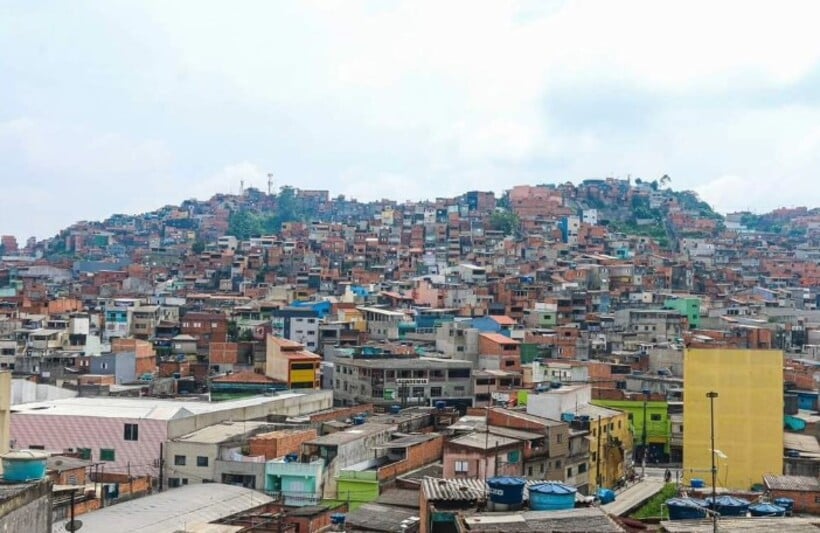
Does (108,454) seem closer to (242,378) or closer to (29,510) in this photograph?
(242,378)

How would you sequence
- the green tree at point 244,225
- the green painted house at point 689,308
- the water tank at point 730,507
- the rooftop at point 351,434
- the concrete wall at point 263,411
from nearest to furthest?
the water tank at point 730,507 < the rooftop at point 351,434 < the concrete wall at point 263,411 < the green painted house at point 689,308 < the green tree at point 244,225

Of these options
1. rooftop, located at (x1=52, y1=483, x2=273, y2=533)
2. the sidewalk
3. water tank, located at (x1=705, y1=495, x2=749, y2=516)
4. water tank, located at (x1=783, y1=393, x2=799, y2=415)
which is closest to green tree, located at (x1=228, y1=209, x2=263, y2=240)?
water tank, located at (x1=783, y1=393, x2=799, y2=415)

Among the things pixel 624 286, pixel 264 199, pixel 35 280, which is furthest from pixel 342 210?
pixel 624 286

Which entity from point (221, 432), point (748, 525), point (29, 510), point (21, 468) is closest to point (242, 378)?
point (221, 432)

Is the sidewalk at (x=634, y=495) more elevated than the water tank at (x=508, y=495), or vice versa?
the water tank at (x=508, y=495)

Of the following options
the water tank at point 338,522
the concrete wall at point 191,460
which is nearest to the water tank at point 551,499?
the water tank at point 338,522

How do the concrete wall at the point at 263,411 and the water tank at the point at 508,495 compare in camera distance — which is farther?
the concrete wall at the point at 263,411

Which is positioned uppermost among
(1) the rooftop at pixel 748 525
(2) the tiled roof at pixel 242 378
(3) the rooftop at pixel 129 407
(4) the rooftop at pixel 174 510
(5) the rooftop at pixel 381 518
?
(1) the rooftop at pixel 748 525

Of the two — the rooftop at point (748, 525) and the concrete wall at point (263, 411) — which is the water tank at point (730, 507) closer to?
the rooftop at point (748, 525)
